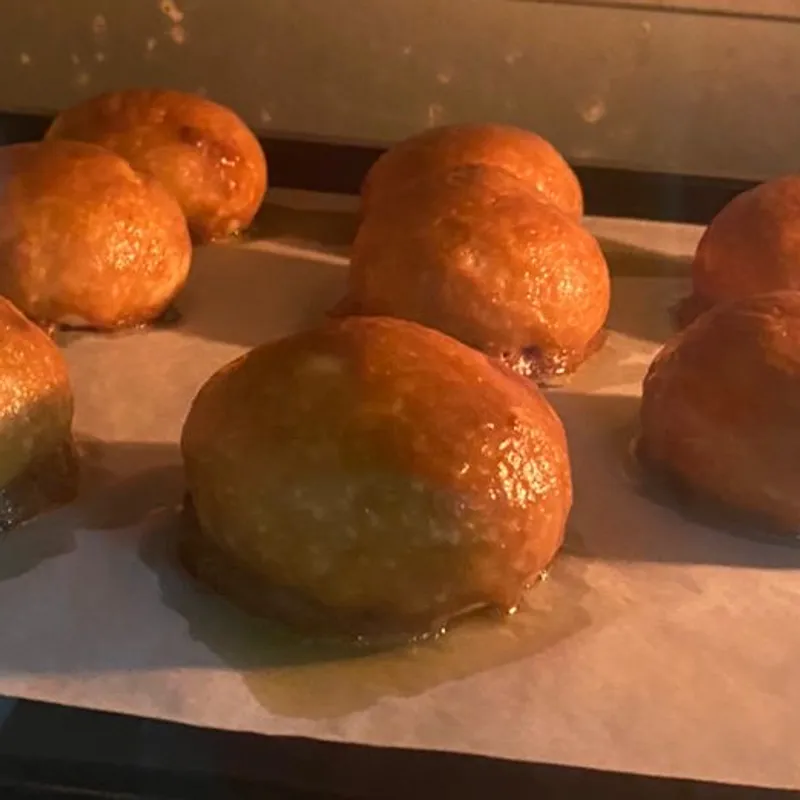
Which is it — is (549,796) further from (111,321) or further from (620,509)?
(111,321)

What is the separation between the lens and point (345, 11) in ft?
4.89

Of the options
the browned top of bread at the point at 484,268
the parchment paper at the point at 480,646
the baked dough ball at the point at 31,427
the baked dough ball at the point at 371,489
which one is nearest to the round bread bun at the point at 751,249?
the browned top of bread at the point at 484,268

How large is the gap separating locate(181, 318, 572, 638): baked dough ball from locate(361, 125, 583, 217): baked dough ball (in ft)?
1.42

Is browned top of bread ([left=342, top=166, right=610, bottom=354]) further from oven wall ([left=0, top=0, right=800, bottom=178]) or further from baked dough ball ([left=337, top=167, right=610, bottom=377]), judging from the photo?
oven wall ([left=0, top=0, right=800, bottom=178])

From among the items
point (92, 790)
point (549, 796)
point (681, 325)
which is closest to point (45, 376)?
point (92, 790)

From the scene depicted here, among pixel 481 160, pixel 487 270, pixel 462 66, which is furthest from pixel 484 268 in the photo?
pixel 462 66

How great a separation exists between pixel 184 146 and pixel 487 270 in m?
0.38

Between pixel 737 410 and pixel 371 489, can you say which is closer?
pixel 371 489

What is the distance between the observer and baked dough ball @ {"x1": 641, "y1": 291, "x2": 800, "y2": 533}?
0.95 m

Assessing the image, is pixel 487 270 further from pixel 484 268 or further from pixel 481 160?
pixel 481 160

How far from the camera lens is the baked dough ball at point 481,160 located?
4.23ft

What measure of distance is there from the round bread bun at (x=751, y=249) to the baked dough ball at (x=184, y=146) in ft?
1.44

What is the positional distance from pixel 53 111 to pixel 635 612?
39.3 inches

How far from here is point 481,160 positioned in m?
1.29
